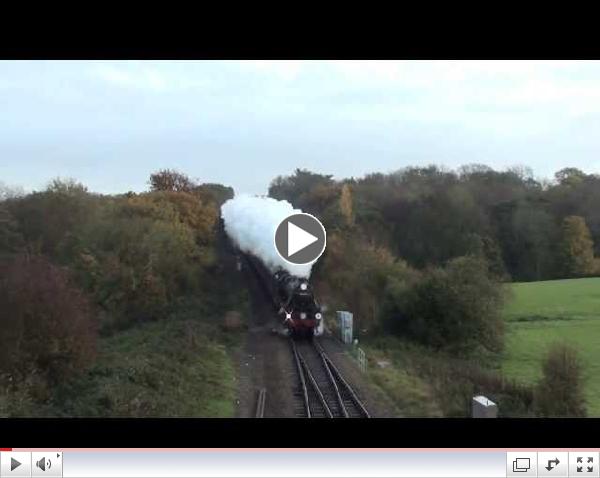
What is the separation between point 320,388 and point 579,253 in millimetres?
1728

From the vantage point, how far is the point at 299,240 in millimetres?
2670

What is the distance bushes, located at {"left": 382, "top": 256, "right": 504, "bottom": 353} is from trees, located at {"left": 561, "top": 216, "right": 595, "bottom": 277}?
0.43 m

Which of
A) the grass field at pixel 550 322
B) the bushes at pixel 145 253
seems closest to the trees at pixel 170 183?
the bushes at pixel 145 253

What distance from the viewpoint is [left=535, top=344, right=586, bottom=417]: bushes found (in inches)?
108

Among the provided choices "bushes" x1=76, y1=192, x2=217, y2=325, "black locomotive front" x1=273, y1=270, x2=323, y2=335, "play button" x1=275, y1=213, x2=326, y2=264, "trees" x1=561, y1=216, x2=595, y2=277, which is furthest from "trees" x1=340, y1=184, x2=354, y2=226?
"trees" x1=561, y1=216, x2=595, y2=277

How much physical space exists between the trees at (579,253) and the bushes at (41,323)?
2.90 metres

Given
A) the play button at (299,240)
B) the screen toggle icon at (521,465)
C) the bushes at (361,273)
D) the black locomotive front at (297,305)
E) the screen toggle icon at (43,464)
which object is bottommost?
the screen toggle icon at (521,465)

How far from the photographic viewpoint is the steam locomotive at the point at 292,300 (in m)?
4.09

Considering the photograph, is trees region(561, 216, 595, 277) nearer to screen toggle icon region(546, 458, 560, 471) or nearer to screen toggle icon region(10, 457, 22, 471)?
screen toggle icon region(546, 458, 560, 471)

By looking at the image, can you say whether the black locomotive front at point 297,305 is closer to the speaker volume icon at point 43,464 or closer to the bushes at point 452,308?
the bushes at point 452,308

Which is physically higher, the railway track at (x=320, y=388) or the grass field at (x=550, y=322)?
the grass field at (x=550, y=322)

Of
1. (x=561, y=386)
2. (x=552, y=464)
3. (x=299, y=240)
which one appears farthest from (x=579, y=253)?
(x=299, y=240)

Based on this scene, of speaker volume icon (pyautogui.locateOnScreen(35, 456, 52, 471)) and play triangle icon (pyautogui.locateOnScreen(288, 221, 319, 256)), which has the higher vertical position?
play triangle icon (pyautogui.locateOnScreen(288, 221, 319, 256))
